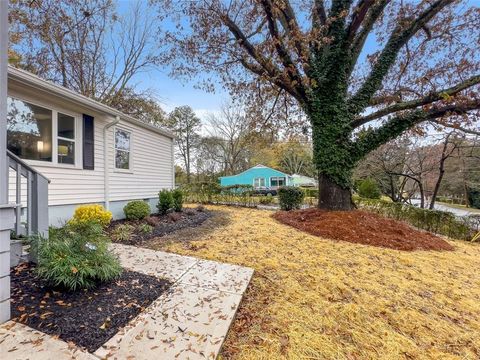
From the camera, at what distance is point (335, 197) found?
7352 mm

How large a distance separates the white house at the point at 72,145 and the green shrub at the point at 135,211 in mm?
444

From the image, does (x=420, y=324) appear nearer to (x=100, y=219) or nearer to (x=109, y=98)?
(x=100, y=219)

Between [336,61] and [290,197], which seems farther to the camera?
[290,197]

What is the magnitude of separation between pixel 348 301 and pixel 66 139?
20.9 feet

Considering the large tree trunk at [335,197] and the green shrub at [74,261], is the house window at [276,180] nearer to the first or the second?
the large tree trunk at [335,197]

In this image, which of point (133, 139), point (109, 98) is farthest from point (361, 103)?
point (109, 98)

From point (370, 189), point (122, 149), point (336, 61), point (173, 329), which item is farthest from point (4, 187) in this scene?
point (370, 189)

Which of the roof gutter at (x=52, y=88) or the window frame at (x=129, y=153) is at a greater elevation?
the roof gutter at (x=52, y=88)

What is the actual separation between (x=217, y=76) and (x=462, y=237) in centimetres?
973

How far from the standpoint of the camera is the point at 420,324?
2.39 meters

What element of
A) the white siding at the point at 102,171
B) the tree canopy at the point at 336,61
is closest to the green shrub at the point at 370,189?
the tree canopy at the point at 336,61

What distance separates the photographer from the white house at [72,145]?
15.0 ft

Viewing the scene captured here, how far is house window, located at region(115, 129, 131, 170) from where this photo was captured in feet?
23.4

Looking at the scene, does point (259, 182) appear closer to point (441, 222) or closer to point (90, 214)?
point (441, 222)
